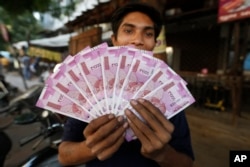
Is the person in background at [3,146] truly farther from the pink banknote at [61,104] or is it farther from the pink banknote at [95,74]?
the pink banknote at [95,74]

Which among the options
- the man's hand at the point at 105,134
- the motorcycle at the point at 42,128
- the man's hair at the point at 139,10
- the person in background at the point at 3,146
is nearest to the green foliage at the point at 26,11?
the motorcycle at the point at 42,128

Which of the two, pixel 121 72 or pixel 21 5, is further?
pixel 21 5

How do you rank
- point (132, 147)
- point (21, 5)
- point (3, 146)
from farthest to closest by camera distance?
point (21, 5), point (3, 146), point (132, 147)

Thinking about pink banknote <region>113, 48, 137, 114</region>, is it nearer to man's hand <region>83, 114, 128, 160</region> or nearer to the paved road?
man's hand <region>83, 114, 128, 160</region>

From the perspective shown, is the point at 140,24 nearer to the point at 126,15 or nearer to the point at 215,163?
the point at 126,15

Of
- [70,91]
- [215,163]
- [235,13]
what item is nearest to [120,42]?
[70,91]

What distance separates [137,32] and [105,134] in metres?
0.53

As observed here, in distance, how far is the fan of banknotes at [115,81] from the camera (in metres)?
0.99

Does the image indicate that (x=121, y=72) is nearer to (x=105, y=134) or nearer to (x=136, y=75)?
(x=136, y=75)

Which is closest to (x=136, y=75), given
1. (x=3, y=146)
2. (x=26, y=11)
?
(x=3, y=146)

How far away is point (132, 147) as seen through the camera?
4.06 ft

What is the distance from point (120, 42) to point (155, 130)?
0.50 metres

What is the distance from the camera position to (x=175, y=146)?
1.23 meters

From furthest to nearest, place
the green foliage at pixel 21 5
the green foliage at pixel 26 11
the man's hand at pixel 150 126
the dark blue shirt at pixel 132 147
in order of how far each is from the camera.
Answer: the green foliage at pixel 26 11 < the green foliage at pixel 21 5 < the dark blue shirt at pixel 132 147 < the man's hand at pixel 150 126
